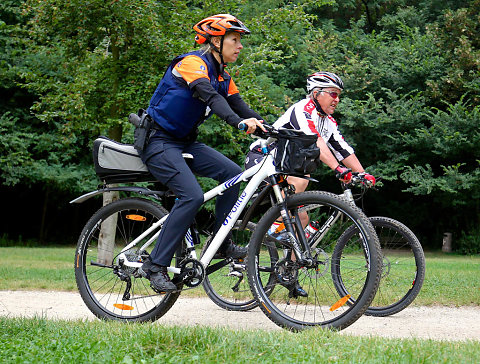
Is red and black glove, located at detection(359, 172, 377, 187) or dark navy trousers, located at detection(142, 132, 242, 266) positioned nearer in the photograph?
dark navy trousers, located at detection(142, 132, 242, 266)

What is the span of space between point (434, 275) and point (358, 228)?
5232 mm

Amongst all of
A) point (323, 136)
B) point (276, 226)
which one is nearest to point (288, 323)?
point (276, 226)

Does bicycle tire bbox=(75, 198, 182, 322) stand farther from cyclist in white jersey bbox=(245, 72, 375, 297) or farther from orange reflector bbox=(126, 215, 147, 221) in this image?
cyclist in white jersey bbox=(245, 72, 375, 297)

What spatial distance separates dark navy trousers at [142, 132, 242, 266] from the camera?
4.58 meters

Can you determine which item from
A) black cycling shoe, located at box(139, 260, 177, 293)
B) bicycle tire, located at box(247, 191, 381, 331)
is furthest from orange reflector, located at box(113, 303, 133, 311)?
bicycle tire, located at box(247, 191, 381, 331)

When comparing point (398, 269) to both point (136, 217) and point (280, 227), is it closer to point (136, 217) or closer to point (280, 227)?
point (280, 227)

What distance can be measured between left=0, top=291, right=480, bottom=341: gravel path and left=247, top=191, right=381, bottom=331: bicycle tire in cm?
26

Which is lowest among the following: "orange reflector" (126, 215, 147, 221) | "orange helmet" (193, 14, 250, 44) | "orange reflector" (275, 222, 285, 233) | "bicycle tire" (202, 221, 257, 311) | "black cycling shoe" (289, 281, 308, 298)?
"bicycle tire" (202, 221, 257, 311)

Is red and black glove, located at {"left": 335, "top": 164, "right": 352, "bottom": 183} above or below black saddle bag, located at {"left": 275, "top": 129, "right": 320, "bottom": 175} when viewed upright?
below

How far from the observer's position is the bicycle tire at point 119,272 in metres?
4.90

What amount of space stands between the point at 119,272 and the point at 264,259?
117 cm

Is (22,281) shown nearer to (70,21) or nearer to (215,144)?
(70,21)

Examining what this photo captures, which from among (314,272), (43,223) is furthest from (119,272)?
(43,223)

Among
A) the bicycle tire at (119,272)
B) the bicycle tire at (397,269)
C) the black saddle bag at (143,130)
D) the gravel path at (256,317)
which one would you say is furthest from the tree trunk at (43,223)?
the black saddle bag at (143,130)
